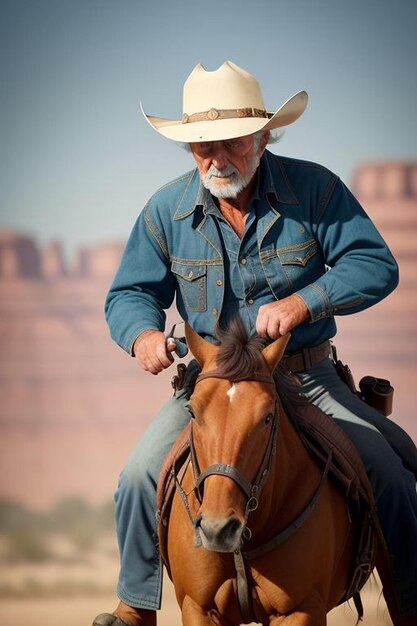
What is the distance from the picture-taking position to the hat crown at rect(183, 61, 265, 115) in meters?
5.31

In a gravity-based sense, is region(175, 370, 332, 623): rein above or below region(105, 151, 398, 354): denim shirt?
below

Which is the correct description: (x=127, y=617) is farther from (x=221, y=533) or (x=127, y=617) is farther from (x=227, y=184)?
(x=227, y=184)

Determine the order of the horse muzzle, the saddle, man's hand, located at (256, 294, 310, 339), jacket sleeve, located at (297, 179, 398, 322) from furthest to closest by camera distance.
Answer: jacket sleeve, located at (297, 179, 398, 322)
the saddle
man's hand, located at (256, 294, 310, 339)
the horse muzzle

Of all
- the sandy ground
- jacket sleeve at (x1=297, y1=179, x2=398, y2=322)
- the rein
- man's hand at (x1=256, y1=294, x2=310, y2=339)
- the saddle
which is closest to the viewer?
the rein

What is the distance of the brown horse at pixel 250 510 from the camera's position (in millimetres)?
4188

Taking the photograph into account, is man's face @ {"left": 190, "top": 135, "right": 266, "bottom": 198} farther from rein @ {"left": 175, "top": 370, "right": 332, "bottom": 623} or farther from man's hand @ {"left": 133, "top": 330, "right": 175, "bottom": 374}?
rein @ {"left": 175, "top": 370, "right": 332, "bottom": 623}

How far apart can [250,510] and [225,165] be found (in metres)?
1.48

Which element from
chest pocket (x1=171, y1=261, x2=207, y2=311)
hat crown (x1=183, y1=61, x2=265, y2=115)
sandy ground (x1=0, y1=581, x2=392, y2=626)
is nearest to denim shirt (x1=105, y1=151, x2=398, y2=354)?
chest pocket (x1=171, y1=261, x2=207, y2=311)

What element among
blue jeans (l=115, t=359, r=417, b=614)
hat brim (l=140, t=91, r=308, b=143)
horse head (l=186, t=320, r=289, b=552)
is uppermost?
hat brim (l=140, t=91, r=308, b=143)

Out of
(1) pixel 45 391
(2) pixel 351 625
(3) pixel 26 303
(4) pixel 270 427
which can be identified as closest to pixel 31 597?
(2) pixel 351 625

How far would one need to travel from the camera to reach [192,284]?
5.32 meters

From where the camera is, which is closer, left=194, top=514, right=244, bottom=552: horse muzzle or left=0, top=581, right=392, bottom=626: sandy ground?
left=194, top=514, right=244, bottom=552: horse muzzle

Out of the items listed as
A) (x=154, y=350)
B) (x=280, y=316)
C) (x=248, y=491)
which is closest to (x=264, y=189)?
(x=280, y=316)

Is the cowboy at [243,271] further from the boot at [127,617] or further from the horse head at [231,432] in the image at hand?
the horse head at [231,432]
